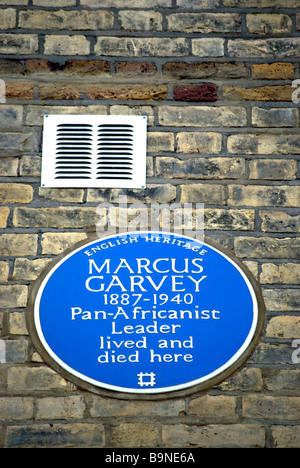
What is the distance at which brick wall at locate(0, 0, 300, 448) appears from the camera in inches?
85.0

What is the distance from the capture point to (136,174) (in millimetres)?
2473

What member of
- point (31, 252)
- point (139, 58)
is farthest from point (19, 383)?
point (139, 58)

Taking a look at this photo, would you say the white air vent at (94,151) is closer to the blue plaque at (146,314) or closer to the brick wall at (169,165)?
the brick wall at (169,165)

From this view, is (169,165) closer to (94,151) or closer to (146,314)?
(94,151)

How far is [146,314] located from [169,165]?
64 cm

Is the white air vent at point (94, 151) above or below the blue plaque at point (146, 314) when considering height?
above

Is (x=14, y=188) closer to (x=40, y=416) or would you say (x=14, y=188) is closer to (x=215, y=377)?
(x=40, y=416)

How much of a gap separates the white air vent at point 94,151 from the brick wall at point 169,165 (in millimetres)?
40

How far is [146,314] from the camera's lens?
2262 mm

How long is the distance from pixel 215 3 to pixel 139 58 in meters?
0.45

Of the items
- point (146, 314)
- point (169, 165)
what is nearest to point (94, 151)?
point (169, 165)

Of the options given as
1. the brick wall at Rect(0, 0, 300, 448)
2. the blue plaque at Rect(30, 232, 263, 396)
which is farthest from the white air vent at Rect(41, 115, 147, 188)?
the blue plaque at Rect(30, 232, 263, 396)

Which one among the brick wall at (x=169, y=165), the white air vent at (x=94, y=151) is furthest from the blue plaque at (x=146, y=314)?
the white air vent at (x=94, y=151)

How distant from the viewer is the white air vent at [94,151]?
2469 millimetres
